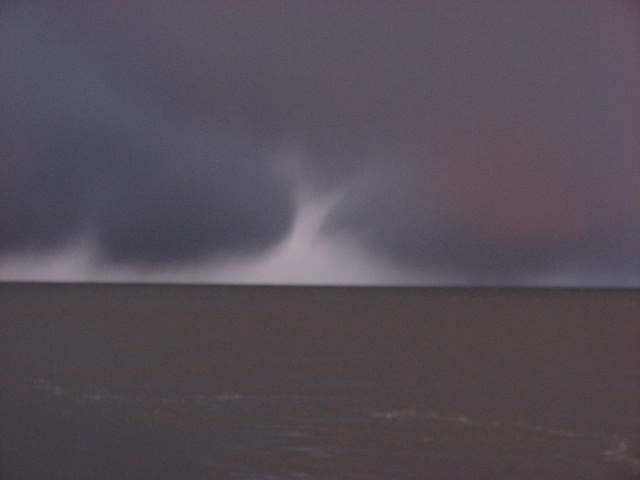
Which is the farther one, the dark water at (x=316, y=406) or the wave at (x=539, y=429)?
the wave at (x=539, y=429)

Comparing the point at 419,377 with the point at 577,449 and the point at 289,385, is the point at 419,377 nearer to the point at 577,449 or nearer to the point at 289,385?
the point at 289,385

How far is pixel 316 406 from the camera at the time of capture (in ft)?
88.1

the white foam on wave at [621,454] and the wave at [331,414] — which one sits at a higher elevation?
the wave at [331,414]

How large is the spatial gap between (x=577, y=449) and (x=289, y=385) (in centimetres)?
1413

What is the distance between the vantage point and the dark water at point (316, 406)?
19.2m

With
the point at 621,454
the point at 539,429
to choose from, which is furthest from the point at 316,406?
the point at 621,454

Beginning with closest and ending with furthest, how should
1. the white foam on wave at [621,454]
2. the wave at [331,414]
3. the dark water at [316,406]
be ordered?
1. the dark water at [316,406]
2. the white foam on wave at [621,454]
3. the wave at [331,414]

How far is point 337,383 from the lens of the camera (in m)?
32.4

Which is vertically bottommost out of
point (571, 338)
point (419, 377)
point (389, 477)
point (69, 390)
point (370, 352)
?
point (389, 477)

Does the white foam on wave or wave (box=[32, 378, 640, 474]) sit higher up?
wave (box=[32, 378, 640, 474])

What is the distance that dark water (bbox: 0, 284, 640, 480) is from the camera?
1919cm

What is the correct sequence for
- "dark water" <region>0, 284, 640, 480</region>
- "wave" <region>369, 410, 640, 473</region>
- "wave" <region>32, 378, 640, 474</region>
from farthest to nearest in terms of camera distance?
"wave" <region>32, 378, 640, 474</region>
"wave" <region>369, 410, 640, 473</region>
"dark water" <region>0, 284, 640, 480</region>

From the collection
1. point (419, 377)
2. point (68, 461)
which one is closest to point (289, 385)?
point (419, 377)

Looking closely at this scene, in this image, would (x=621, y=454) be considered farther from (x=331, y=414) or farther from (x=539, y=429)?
(x=331, y=414)
